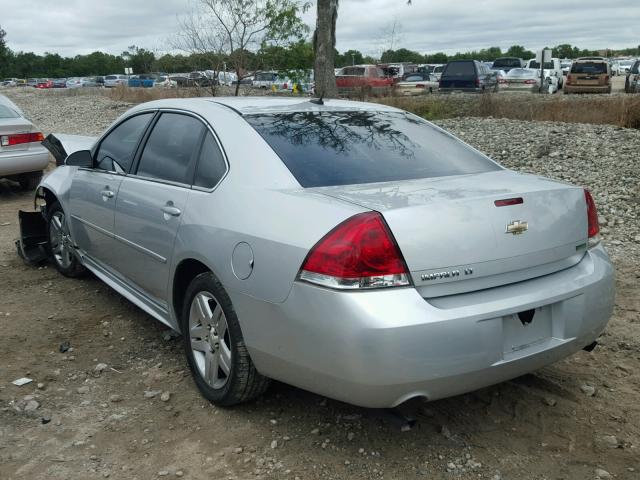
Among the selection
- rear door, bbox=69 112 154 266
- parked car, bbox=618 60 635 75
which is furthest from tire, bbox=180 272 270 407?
parked car, bbox=618 60 635 75

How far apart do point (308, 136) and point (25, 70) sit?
10934 cm

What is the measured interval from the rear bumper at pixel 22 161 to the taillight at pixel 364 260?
7.79m

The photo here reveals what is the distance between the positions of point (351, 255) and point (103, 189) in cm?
248

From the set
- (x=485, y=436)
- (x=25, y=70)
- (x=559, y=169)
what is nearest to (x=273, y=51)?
(x=559, y=169)

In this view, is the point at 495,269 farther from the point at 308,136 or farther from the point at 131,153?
the point at 131,153

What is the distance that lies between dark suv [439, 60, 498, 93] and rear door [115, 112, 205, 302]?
20080 millimetres

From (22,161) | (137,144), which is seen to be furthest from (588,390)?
(22,161)

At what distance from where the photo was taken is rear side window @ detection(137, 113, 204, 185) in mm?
3664

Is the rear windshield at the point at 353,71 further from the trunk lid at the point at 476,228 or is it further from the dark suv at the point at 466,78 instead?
the trunk lid at the point at 476,228

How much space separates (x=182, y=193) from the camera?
3.53 metres

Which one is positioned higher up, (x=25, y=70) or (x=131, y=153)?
(x=25, y=70)

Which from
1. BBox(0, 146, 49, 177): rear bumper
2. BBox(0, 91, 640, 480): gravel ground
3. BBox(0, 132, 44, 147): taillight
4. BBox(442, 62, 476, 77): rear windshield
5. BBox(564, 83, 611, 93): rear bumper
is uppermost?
BBox(442, 62, 476, 77): rear windshield

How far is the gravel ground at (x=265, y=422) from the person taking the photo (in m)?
2.87

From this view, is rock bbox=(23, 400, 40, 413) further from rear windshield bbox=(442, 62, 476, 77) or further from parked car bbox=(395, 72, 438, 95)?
parked car bbox=(395, 72, 438, 95)
